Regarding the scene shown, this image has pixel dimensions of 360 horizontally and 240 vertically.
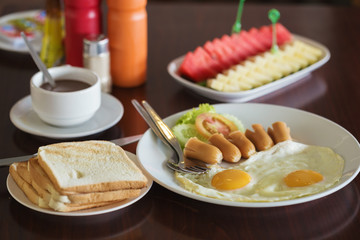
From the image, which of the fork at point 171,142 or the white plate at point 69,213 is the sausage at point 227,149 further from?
the white plate at point 69,213

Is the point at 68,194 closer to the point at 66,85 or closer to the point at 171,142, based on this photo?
the point at 171,142

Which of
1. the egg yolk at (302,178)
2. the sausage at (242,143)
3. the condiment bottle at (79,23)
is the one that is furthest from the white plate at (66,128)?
the egg yolk at (302,178)

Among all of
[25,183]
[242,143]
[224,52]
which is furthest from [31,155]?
[224,52]

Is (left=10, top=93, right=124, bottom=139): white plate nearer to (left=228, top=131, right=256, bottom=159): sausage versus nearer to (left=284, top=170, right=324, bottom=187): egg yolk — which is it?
(left=228, top=131, right=256, bottom=159): sausage

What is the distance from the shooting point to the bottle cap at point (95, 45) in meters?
1.84

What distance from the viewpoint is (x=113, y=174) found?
128 cm

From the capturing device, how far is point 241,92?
1.83 m

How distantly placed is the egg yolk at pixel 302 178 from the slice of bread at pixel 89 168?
35cm

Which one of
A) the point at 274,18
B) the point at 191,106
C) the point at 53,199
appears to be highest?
the point at 274,18

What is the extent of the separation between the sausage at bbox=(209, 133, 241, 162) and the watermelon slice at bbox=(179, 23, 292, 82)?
0.51 metres

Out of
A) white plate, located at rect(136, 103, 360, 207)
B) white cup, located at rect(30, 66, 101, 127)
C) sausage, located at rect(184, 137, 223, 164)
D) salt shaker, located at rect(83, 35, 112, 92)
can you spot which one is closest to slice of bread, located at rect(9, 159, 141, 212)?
white plate, located at rect(136, 103, 360, 207)

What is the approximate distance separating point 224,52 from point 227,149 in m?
0.73

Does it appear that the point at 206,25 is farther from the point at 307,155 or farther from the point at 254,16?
the point at 307,155

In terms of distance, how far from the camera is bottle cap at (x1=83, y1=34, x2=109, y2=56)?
1843 millimetres
